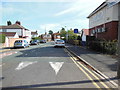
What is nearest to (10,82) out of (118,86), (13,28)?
(118,86)

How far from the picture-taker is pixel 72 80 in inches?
231

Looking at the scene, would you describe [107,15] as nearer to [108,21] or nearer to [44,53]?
[108,21]

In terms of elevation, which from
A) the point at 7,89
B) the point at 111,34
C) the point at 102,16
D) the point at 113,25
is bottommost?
the point at 7,89

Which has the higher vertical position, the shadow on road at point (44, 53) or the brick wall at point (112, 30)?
the brick wall at point (112, 30)

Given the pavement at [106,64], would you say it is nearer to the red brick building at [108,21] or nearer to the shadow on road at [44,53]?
the shadow on road at [44,53]

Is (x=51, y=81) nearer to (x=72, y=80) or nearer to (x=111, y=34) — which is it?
(x=72, y=80)

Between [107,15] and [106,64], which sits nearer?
[106,64]

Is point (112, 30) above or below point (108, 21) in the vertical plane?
below

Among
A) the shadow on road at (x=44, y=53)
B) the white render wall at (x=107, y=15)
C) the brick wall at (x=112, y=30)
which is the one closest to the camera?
the shadow on road at (x=44, y=53)

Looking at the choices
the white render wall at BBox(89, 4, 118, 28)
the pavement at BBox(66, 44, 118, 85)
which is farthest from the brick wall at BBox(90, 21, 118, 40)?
the pavement at BBox(66, 44, 118, 85)

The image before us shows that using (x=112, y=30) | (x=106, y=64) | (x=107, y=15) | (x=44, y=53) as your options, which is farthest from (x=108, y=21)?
(x=106, y=64)

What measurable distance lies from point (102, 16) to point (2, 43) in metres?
20.1

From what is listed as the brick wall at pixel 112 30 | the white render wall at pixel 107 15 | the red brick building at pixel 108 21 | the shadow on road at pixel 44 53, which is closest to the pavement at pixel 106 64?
the shadow on road at pixel 44 53

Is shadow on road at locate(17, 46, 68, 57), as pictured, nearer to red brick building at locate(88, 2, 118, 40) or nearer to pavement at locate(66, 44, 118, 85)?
pavement at locate(66, 44, 118, 85)
